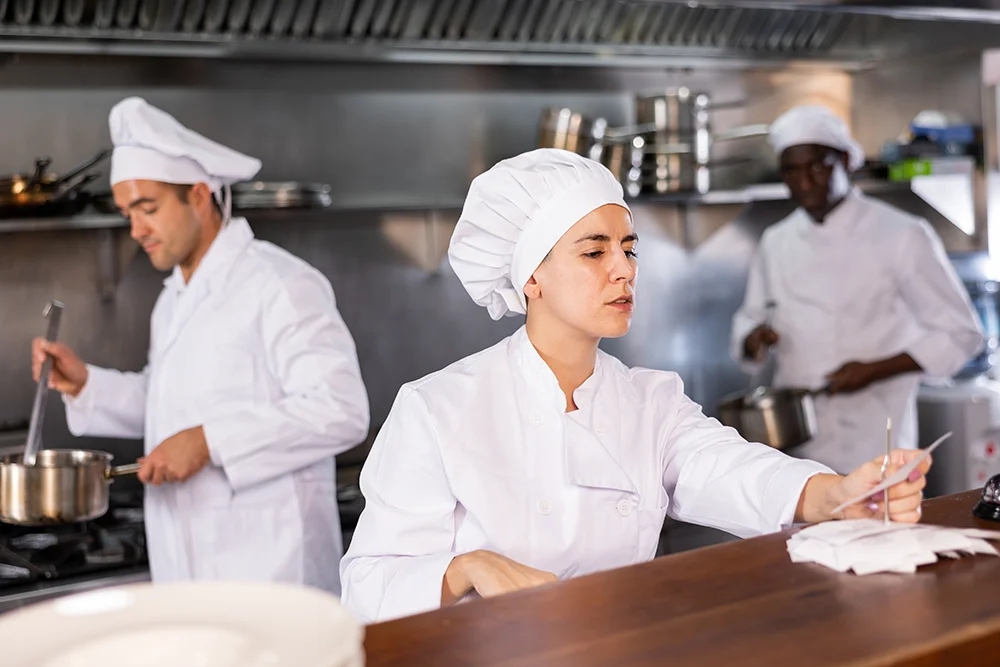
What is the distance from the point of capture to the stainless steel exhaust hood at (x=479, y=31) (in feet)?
10.1

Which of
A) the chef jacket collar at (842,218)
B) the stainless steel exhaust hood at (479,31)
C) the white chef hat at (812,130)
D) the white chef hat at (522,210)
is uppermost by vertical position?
the stainless steel exhaust hood at (479,31)

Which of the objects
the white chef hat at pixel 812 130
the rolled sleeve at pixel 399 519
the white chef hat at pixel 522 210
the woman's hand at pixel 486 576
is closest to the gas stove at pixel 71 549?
the rolled sleeve at pixel 399 519

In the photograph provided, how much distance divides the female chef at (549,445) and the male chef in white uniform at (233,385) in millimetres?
752

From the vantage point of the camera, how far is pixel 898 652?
3.02 ft

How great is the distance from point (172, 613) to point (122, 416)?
2.16 metres

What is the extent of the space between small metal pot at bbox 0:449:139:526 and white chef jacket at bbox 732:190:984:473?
2.18 meters

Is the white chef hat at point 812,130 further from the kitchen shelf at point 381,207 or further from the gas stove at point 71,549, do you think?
the gas stove at point 71,549

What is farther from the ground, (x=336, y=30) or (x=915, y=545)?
(x=336, y=30)

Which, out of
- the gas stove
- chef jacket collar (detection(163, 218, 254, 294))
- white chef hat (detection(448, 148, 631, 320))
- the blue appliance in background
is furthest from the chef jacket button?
the blue appliance in background

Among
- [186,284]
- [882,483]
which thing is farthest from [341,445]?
[882,483]

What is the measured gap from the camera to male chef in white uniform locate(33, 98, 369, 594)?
2.46m

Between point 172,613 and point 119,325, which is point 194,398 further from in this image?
point 172,613

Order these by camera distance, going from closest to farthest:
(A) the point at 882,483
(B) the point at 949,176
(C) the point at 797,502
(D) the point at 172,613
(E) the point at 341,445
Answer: (D) the point at 172,613, (A) the point at 882,483, (C) the point at 797,502, (E) the point at 341,445, (B) the point at 949,176

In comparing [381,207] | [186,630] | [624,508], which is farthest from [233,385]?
[186,630]
